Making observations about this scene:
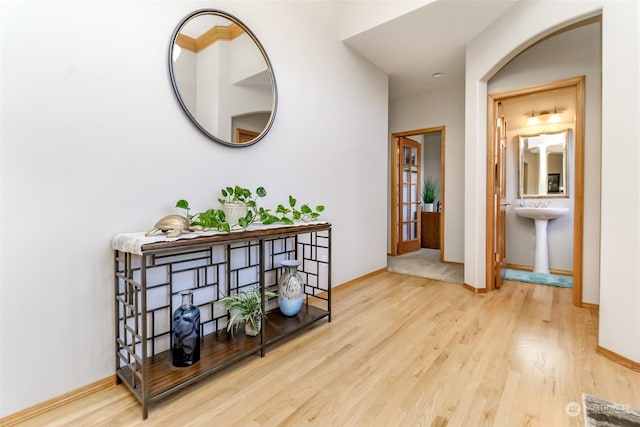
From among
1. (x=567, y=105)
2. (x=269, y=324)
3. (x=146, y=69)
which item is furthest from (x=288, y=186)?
(x=567, y=105)

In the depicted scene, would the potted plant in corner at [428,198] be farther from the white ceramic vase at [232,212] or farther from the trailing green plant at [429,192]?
the white ceramic vase at [232,212]

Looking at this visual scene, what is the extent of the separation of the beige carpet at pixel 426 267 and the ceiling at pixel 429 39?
2556 mm

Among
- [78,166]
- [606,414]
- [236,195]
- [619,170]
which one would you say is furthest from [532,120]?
[78,166]

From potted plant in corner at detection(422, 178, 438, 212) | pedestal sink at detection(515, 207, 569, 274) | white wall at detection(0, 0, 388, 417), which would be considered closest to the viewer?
white wall at detection(0, 0, 388, 417)

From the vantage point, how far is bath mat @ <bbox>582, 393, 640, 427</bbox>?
1.24m

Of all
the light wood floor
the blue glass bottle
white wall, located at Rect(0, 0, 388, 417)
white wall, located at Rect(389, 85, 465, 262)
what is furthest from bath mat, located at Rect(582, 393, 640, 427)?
white wall, located at Rect(389, 85, 465, 262)

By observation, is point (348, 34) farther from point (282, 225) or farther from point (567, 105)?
point (567, 105)

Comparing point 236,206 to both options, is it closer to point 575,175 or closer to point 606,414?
point 606,414

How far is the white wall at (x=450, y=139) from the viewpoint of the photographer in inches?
166

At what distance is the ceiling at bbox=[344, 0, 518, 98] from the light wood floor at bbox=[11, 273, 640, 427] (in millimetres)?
2573

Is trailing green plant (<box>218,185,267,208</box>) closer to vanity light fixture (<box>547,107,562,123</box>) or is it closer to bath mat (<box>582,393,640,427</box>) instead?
bath mat (<box>582,393,640,427</box>)

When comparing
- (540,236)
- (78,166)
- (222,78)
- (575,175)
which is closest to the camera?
(78,166)

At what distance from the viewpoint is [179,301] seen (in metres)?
1.75

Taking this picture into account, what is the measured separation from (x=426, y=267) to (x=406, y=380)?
2.77 metres
